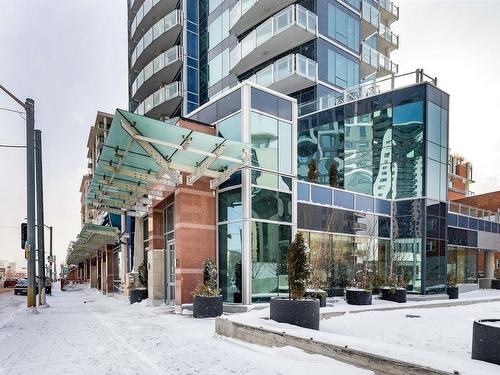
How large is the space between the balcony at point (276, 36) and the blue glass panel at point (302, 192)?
12.1 metres

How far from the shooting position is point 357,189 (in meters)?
23.6

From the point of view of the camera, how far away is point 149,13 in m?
35.7

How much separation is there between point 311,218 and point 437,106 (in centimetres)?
1051

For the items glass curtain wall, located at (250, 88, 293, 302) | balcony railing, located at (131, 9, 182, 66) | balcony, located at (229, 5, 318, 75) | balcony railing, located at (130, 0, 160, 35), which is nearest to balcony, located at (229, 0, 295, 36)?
balcony, located at (229, 5, 318, 75)

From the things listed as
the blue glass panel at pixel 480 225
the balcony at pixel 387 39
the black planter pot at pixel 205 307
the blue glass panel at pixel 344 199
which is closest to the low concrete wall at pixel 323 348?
the black planter pot at pixel 205 307

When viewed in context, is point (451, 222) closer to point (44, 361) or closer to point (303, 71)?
point (303, 71)

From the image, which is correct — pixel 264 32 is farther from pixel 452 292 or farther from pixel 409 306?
pixel 452 292

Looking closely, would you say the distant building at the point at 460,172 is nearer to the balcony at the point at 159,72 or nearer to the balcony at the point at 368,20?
the balcony at the point at 368,20

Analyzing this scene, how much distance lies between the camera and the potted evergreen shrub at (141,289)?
18.7 m

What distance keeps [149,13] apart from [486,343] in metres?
38.0

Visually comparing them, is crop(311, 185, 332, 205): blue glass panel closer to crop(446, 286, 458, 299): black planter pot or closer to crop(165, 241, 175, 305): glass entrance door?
crop(165, 241, 175, 305): glass entrance door

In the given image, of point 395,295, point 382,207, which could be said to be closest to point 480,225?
point 382,207

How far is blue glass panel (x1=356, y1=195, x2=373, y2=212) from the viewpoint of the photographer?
19759 mm

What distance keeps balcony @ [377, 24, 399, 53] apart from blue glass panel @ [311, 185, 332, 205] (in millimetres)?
21625
